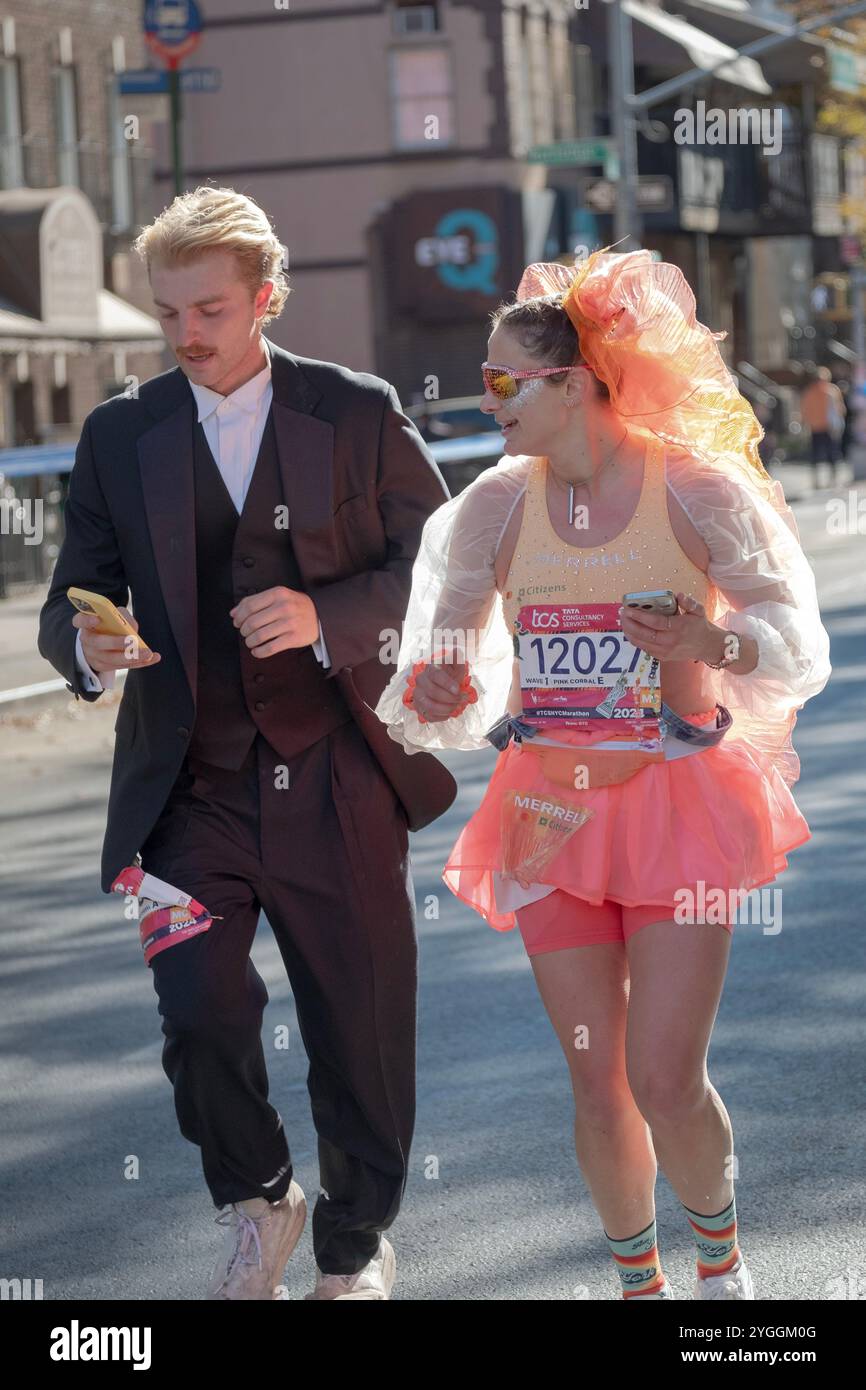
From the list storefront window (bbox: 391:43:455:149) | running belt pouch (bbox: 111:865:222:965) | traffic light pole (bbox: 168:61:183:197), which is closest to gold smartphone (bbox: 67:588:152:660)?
running belt pouch (bbox: 111:865:222:965)

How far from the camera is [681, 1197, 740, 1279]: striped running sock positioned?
13.2ft

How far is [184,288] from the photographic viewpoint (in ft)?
13.2

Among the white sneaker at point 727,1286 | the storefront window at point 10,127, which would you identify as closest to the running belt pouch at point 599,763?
the white sneaker at point 727,1286

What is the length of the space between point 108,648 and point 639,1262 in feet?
4.75

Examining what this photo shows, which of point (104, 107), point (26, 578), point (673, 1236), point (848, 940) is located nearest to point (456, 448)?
point (26, 578)

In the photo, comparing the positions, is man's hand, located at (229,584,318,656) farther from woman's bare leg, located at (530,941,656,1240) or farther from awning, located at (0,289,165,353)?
awning, located at (0,289,165,353)

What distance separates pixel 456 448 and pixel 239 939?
62.6ft

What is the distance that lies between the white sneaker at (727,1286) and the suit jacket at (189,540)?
3.41 ft

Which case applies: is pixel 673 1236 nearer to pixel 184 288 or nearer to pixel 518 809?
pixel 518 809

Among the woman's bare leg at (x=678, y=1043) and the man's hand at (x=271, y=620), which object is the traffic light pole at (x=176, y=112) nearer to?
the man's hand at (x=271, y=620)

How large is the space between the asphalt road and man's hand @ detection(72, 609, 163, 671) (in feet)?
4.58

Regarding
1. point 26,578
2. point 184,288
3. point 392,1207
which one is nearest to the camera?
point 184,288

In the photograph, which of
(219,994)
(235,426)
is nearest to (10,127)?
(235,426)

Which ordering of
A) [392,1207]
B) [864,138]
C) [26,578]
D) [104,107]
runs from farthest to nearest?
[864,138], [104,107], [26,578], [392,1207]
